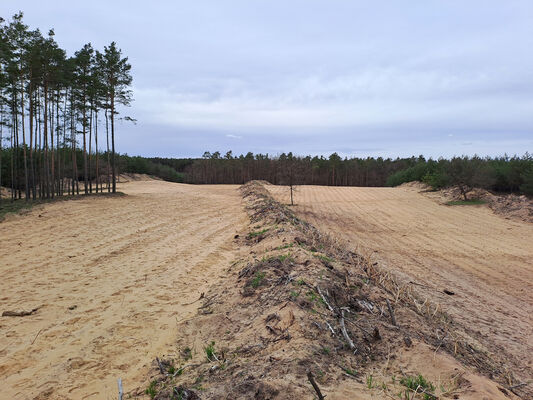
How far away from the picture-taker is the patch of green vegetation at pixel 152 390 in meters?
3.05

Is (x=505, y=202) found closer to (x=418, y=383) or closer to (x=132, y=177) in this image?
(x=418, y=383)

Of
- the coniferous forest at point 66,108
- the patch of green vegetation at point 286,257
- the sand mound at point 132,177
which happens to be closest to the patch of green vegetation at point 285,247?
the patch of green vegetation at point 286,257

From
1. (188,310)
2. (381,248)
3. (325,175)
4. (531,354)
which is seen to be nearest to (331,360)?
(188,310)

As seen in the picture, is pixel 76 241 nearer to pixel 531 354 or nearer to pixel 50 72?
pixel 531 354

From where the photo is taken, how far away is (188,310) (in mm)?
5246

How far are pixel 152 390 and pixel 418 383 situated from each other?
97.5 inches

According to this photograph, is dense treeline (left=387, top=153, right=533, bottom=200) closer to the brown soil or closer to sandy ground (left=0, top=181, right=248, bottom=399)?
the brown soil

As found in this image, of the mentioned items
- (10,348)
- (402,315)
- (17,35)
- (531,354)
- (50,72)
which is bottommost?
(531,354)

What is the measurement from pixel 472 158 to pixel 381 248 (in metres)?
20.1

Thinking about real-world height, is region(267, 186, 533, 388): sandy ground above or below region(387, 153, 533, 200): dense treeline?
below

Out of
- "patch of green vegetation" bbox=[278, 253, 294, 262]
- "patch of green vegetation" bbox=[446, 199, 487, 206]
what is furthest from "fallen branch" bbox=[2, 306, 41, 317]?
"patch of green vegetation" bbox=[446, 199, 487, 206]

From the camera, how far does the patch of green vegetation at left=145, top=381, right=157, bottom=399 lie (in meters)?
3.05

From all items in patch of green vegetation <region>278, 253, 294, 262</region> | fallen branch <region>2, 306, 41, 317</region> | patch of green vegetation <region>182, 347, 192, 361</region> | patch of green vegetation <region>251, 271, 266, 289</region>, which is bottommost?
fallen branch <region>2, 306, 41, 317</region>

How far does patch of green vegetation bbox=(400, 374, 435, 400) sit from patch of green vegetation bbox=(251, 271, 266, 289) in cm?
297
